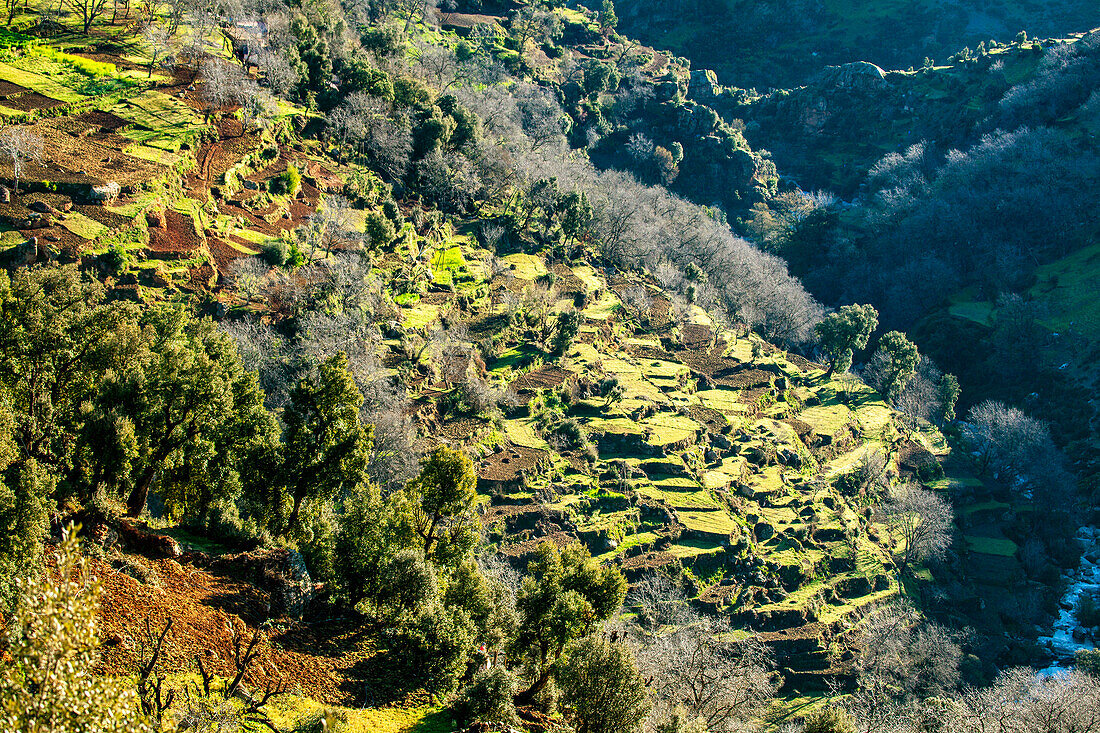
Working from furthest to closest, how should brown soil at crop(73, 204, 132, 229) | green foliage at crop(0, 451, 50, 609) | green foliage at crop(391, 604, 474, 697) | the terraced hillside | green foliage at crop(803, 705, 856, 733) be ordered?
1. the terraced hillside
2. brown soil at crop(73, 204, 132, 229)
3. green foliage at crop(803, 705, 856, 733)
4. green foliage at crop(391, 604, 474, 697)
5. green foliage at crop(0, 451, 50, 609)

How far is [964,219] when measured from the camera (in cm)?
11875

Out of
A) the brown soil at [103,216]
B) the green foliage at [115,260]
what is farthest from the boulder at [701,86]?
the green foliage at [115,260]

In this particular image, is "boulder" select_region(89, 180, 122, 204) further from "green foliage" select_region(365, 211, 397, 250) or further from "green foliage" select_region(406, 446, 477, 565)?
"green foliage" select_region(406, 446, 477, 565)

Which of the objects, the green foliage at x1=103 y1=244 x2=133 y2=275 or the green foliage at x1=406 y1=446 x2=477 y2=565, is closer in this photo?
the green foliage at x1=406 y1=446 x2=477 y2=565

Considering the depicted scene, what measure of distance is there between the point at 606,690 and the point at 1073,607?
6901cm

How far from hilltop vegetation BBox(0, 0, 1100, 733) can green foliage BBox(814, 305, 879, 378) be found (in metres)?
0.53

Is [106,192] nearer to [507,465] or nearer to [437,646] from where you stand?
[507,465]

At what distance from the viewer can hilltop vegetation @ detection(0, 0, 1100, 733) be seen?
2506cm

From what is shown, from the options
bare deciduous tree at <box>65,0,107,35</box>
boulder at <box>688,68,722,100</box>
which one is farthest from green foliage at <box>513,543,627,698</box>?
boulder at <box>688,68,722,100</box>

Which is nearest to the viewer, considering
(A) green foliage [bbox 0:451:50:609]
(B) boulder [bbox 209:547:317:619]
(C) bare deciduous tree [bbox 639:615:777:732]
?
(A) green foliage [bbox 0:451:50:609]

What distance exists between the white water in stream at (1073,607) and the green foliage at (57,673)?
7504 centimetres

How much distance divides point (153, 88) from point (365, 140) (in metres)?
19.6

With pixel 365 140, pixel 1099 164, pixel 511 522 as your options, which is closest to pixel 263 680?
pixel 511 522

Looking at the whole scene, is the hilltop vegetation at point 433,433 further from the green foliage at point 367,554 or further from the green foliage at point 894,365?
the green foliage at point 894,365
